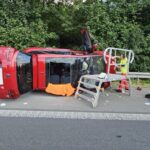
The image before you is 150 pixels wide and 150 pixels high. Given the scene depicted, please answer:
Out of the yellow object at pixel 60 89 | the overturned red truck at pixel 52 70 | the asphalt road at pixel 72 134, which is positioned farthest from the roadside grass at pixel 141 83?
the asphalt road at pixel 72 134

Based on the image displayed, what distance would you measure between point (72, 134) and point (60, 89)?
326cm

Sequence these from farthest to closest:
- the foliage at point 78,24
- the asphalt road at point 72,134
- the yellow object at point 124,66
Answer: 1. the foliage at point 78,24
2. the yellow object at point 124,66
3. the asphalt road at point 72,134

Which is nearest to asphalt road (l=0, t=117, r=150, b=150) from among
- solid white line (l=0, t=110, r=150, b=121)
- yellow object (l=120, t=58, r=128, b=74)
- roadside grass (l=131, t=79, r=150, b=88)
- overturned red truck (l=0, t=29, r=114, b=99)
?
solid white line (l=0, t=110, r=150, b=121)

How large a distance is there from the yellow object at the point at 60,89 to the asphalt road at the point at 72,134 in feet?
7.48

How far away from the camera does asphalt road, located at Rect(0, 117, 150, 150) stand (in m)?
5.22

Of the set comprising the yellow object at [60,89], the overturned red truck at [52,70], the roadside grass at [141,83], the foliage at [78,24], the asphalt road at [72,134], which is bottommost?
the roadside grass at [141,83]

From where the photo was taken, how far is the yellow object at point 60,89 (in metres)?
8.95

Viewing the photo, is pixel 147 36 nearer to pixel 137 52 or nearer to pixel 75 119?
pixel 137 52

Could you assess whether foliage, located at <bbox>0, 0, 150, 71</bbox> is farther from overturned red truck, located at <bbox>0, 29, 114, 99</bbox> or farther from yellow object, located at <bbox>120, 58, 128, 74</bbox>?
overturned red truck, located at <bbox>0, 29, 114, 99</bbox>

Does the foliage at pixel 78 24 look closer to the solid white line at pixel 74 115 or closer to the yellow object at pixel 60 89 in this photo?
the yellow object at pixel 60 89

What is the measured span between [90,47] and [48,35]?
3.63 meters

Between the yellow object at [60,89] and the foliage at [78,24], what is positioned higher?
A: the foliage at [78,24]

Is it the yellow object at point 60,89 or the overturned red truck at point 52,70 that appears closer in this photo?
the overturned red truck at point 52,70

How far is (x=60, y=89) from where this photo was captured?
8.96 m
